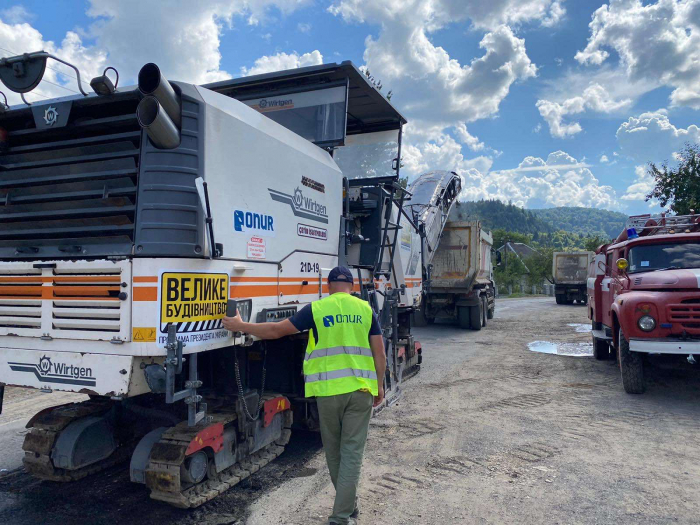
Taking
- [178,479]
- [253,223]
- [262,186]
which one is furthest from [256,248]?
[178,479]

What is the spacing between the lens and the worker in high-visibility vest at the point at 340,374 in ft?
11.2

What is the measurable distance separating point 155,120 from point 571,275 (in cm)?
2344

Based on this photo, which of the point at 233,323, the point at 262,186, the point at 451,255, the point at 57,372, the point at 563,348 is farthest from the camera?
the point at 451,255

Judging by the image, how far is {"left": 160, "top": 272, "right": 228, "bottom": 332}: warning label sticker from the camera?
3158 millimetres

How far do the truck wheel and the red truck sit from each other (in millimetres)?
5687

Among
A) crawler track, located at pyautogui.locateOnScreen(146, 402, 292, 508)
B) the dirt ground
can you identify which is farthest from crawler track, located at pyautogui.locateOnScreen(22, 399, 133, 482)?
crawler track, located at pyautogui.locateOnScreen(146, 402, 292, 508)

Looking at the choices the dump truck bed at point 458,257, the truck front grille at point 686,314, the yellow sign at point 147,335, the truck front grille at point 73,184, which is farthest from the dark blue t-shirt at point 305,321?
the dump truck bed at point 458,257

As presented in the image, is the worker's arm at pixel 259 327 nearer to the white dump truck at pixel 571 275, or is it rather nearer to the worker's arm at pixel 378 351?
the worker's arm at pixel 378 351

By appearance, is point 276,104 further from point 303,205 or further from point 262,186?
point 262,186

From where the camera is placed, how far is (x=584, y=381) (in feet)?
25.8

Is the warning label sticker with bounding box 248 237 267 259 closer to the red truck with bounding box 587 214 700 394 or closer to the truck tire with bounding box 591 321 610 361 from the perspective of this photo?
the red truck with bounding box 587 214 700 394

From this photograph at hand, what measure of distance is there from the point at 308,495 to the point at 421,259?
239 inches

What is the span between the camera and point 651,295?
6.52 metres

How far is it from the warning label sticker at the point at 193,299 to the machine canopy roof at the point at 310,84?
2625mm
